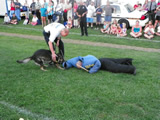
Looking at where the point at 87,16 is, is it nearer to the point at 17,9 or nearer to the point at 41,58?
the point at 17,9

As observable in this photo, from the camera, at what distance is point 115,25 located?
12836 millimetres

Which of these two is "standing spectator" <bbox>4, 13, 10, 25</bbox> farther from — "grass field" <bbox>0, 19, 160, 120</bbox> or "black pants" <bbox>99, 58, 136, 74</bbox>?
"black pants" <bbox>99, 58, 136, 74</bbox>

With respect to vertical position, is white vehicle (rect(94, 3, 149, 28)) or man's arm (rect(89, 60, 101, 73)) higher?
white vehicle (rect(94, 3, 149, 28))

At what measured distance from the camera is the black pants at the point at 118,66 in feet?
17.7

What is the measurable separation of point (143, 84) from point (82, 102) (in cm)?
180

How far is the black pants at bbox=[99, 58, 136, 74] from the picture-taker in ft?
17.7

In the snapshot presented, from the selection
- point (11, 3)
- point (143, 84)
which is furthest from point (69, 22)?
point (143, 84)

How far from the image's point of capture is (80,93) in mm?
4277

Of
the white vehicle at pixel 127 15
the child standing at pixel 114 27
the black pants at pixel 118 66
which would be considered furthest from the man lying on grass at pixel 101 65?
the white vehicle at pixel 127 15

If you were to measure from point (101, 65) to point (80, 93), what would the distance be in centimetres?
166

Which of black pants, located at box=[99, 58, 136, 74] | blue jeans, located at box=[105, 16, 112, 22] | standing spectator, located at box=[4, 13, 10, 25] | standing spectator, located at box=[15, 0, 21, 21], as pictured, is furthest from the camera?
standing spectator, located at box=[15, 0, 21, 21]

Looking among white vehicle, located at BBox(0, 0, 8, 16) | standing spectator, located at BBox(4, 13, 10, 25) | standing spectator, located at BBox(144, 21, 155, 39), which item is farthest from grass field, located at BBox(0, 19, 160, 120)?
white vehicle, located at BBox(0, 0, 8, 16)

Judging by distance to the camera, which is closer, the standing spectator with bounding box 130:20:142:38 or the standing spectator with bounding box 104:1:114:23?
the standing spectator with bounding box 130:20:142:38

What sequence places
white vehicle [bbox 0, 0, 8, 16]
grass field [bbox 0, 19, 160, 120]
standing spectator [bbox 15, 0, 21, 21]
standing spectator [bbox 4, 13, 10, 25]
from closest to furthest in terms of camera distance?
grass field [bbox 0, 19, 160, 120]
standing spectator [bbox 4, 13, 10, 25]
standing spectator [bbox 15, 0, 21, 21]
white vehicle [bbox 0, 0, 8, 16]
